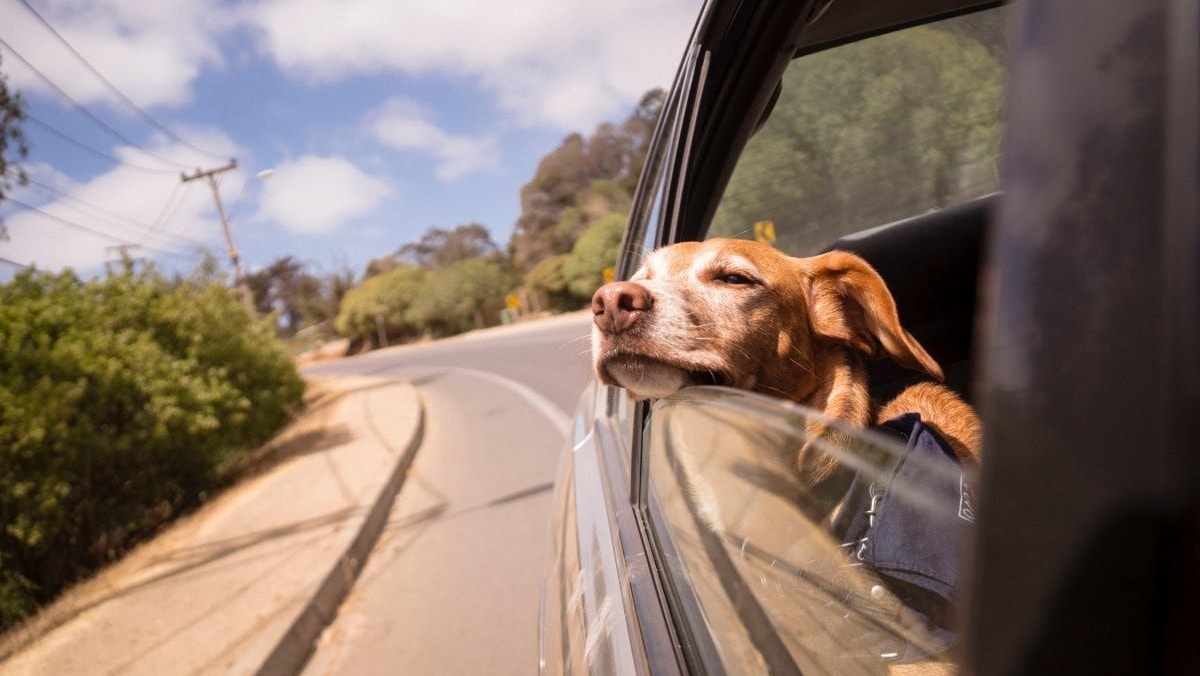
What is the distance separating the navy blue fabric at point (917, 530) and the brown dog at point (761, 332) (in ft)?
2.16

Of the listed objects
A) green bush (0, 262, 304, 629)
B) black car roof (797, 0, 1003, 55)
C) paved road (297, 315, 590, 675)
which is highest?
black car roof (797, 0, 1003, 55)

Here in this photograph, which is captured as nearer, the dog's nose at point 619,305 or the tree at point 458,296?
the dog's nose at point 619,305

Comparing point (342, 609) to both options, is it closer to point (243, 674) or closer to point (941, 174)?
point (243, 674)

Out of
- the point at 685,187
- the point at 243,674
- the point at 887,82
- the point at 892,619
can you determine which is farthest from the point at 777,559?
the point at 243,674

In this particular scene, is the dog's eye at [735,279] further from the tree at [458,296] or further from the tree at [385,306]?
the tree at [385,306]

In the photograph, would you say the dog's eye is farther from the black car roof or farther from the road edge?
the road edge

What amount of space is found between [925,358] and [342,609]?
451 centimetres

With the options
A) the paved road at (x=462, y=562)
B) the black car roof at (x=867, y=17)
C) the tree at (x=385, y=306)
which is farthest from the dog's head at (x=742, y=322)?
the tree at (x=385, y=306)

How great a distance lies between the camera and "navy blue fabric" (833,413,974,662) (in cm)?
68

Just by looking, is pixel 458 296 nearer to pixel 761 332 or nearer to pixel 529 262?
pixel 529 262

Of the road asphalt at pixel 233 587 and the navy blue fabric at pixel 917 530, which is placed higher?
the navy blue fabric at pixel 917 530

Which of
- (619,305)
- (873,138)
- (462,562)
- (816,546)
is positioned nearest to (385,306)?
(462,562)

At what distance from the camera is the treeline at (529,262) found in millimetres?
37938

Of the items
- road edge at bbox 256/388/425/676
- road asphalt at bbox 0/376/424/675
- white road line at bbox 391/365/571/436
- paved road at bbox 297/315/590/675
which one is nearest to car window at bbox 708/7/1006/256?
paved road at bbox 297/315/590/675
